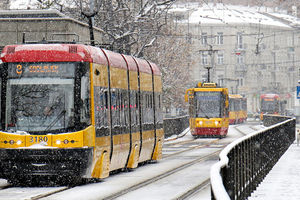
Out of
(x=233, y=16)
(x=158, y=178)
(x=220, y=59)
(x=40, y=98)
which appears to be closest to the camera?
(x=40, y=98)

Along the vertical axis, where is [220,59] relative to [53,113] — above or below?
above

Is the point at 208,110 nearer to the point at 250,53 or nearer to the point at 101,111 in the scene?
the point at 101,111

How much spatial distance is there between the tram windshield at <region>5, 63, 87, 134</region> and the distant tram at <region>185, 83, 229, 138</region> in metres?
29.1

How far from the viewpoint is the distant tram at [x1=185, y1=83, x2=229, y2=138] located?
151 feet

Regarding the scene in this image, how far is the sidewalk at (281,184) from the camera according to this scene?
1500 centimetres

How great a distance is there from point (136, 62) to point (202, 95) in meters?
24.5

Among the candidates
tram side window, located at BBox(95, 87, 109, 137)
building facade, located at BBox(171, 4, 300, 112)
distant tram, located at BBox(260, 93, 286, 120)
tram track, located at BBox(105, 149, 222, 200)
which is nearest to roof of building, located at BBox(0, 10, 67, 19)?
tram track, located at BBox(105, 149, 222, 200)

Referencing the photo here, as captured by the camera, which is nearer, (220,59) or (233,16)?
(233,16)

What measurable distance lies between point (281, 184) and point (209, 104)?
28541mm

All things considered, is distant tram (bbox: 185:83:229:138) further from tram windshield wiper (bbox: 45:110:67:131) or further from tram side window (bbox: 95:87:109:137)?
tram windshield wiper (bbox: 45:110:67:131)

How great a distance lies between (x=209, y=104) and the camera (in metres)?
46.0

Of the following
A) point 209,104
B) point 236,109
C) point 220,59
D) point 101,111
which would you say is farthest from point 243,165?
point 220,59

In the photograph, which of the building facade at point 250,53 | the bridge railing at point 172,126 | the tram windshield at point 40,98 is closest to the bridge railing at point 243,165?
the tram windshield at point 40,98

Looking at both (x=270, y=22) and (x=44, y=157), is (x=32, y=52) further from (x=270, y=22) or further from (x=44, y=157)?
(x=270, y=22)
